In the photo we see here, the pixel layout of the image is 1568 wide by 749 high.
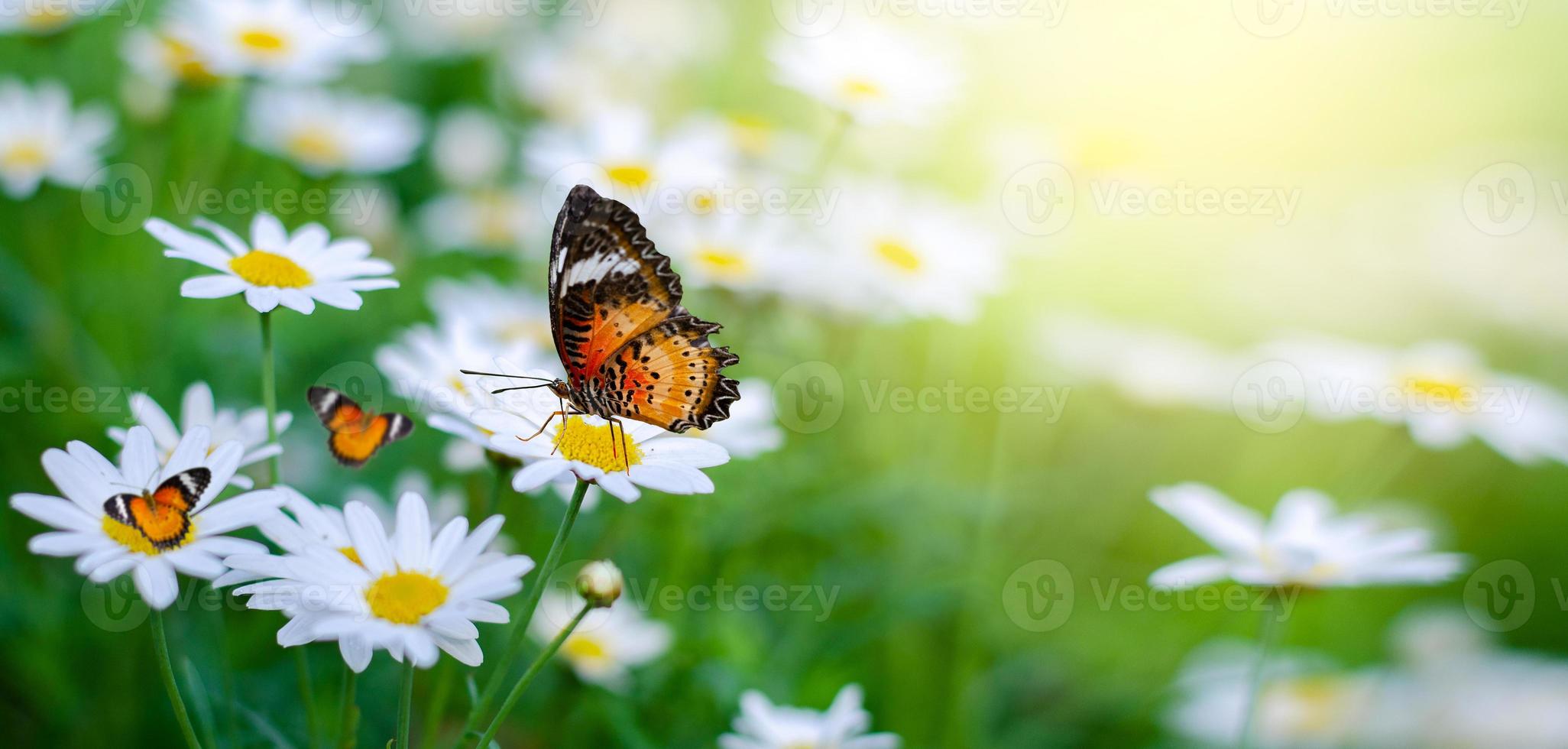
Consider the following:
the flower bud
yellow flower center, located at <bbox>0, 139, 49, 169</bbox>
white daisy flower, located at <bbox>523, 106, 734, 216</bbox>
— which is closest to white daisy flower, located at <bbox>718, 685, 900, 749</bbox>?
the flower bud

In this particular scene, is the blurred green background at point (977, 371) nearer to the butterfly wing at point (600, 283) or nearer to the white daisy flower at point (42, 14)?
the white daisy flower at point (42, 14)

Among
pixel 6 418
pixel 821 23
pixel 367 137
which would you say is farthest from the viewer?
pixel 821 23

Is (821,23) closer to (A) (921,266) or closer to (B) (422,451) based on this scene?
(A) (921,266)

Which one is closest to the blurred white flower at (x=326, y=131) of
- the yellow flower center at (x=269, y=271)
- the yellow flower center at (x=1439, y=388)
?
the yellow flower center at (x=269, y=271)

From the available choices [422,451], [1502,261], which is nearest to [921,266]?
[422,451]

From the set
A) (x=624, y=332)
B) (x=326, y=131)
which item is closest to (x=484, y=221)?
(x=326, y=131)

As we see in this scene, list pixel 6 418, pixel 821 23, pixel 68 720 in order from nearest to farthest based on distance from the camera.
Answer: pixel 68 720
pixel 6 418
pixel 821 23

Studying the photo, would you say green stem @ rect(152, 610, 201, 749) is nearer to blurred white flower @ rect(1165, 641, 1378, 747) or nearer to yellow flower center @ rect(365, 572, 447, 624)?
yellow flower center @ rect(365, 572, 447, 624)
